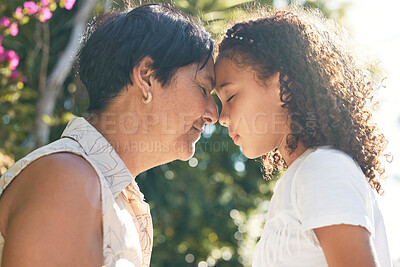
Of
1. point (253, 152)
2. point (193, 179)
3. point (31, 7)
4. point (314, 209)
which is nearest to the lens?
point (314, 209)

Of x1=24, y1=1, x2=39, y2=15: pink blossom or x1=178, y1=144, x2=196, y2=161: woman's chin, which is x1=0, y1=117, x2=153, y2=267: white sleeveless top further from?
x1=24, y1=1, x2=39, y2=15: pink blossom

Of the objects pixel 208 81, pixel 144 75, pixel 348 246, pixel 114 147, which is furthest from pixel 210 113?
pixel 348 246

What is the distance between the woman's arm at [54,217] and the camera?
5.27 feet

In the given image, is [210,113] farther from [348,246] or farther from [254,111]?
[348,246]

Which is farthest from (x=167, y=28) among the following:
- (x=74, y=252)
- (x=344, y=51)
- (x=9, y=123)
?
(x=9, y=123)

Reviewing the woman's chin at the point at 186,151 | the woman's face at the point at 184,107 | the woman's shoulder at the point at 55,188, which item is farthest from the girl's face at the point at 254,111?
the woman's shoulder at the point at 55,188

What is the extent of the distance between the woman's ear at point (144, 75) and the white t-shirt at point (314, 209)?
667 mm

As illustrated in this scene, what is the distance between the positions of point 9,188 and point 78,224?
0.94 ft

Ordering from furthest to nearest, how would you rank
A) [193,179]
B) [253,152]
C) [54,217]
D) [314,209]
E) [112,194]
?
[193,179] → [253,152] → [112,194] → [314,209] → [54,217]

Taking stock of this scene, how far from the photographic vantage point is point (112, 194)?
6.28 feet

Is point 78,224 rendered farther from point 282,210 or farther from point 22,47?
point 22,47

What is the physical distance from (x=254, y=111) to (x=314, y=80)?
0.28 metres

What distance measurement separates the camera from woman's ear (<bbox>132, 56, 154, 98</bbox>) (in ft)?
7.32

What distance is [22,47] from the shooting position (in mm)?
5344
